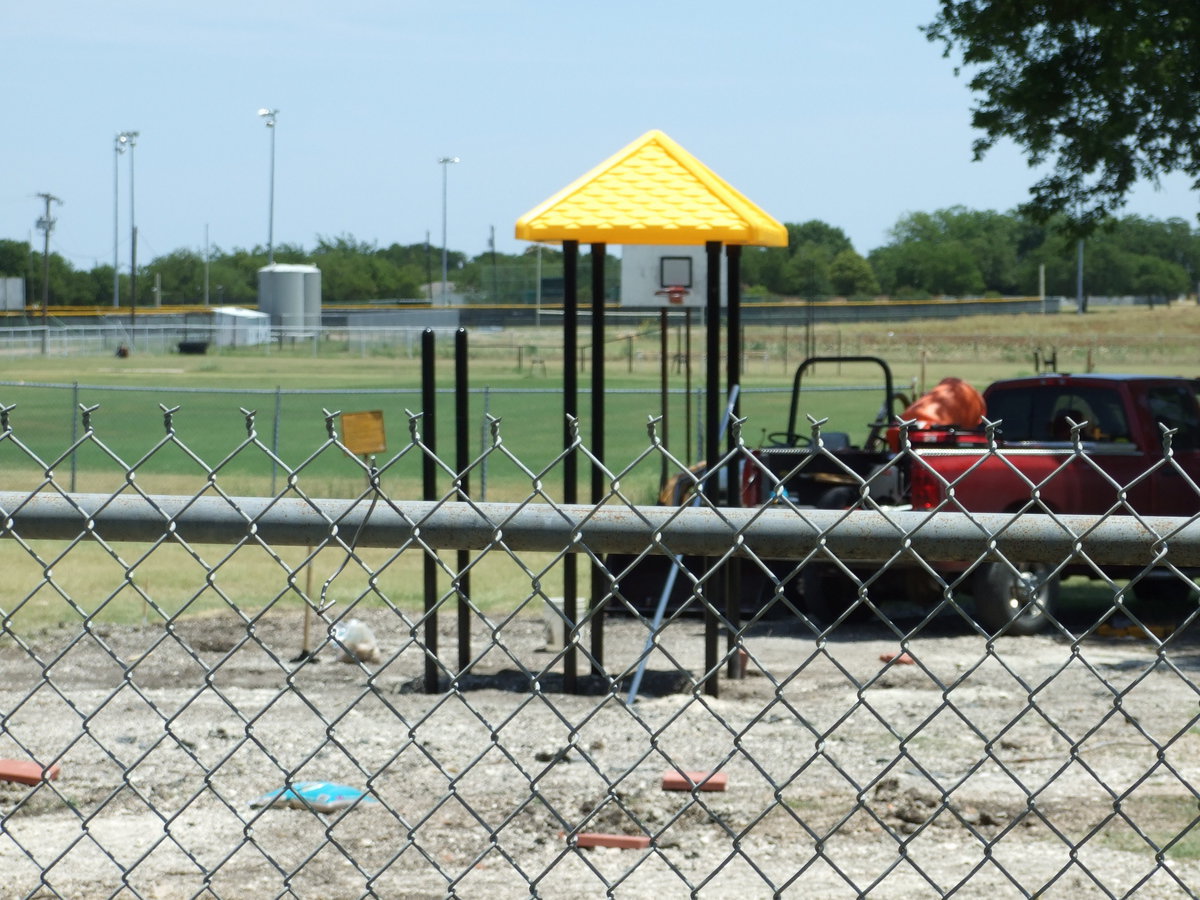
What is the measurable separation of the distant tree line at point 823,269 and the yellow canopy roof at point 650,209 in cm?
9447

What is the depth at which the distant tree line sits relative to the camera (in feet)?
365

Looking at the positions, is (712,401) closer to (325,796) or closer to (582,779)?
(582,779)

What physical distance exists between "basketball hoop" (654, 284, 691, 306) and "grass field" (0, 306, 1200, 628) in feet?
3.97

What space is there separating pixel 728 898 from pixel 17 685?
16.4ft

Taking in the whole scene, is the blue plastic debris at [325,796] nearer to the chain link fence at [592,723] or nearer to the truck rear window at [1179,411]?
the chain link fence at [592,723]

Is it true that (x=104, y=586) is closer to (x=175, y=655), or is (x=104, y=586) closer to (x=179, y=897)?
(x=175, y=655)

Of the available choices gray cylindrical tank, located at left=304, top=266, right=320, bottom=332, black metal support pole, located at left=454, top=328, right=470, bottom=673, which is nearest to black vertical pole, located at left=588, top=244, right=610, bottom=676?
black metal support pole, located at left=454, top=328, right=470, bottom=673

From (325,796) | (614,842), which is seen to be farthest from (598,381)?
(614,842)

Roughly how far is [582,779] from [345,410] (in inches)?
962

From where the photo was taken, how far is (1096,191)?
16.8 m

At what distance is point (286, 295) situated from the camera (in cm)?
8306

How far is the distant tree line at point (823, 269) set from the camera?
11112 cm

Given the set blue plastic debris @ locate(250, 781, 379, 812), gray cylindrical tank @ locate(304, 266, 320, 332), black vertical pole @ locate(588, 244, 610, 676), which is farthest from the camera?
gray cylindrical tank @ locate(304, 266, 320, 332)

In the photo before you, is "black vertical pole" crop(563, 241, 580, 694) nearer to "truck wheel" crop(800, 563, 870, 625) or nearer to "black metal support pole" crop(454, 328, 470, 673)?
"black metal support pole" crop(454, 328, 470, 673)
